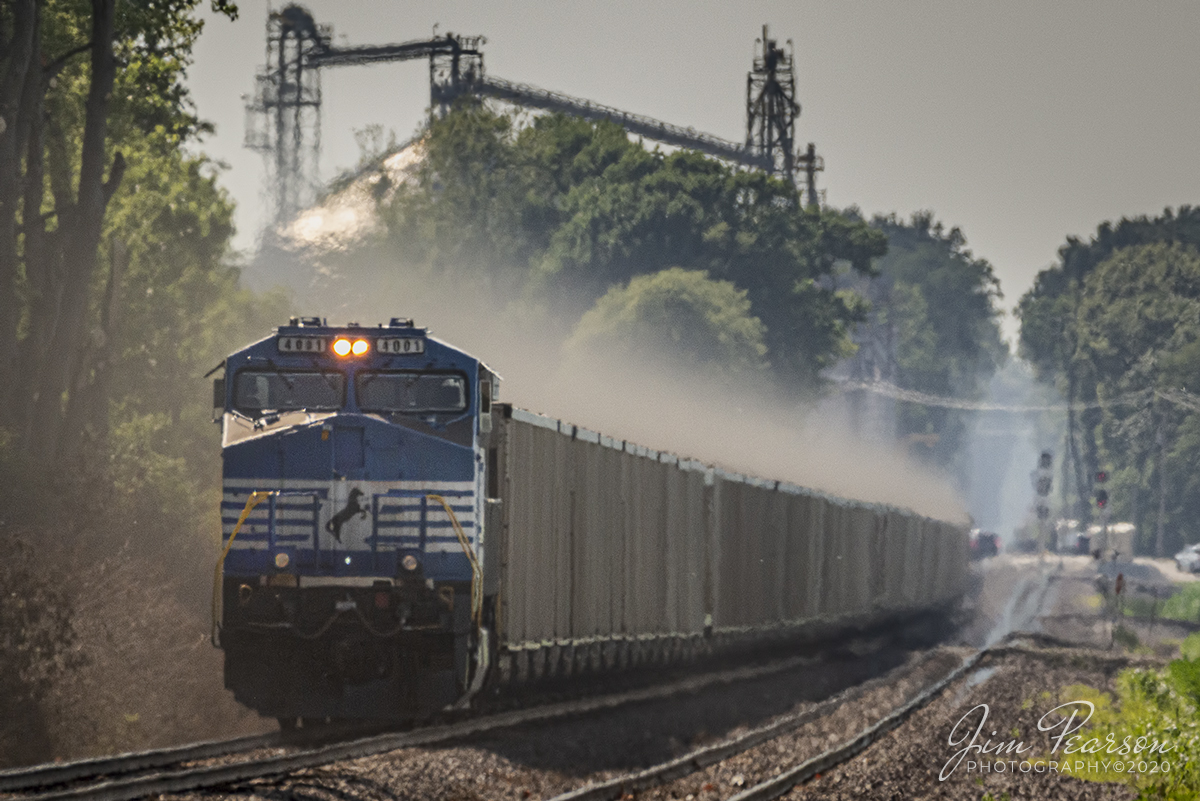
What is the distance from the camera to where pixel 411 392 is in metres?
16.7

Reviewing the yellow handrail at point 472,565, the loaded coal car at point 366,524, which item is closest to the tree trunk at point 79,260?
the loaded coal car at point 366,524

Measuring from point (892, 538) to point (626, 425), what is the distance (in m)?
27.2

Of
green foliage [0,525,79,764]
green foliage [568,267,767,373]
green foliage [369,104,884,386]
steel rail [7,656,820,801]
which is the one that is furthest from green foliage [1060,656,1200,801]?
green foliage [369,104,884,386]

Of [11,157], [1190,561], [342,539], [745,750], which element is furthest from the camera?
[1190,561]

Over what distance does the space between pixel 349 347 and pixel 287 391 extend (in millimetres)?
829

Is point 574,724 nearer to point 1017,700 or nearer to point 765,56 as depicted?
point 1017,700

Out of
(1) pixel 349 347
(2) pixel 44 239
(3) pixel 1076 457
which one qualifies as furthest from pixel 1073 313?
(1) pixel 349 347

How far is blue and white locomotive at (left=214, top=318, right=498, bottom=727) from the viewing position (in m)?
16.0

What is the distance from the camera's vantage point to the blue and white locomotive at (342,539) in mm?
16047

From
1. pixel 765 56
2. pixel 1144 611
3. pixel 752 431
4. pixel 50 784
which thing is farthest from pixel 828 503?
pixel 765 56

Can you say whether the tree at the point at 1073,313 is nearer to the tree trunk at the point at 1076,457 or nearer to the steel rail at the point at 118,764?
the tree trunk at the point at 1076,457

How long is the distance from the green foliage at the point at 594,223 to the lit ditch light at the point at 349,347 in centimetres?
6019

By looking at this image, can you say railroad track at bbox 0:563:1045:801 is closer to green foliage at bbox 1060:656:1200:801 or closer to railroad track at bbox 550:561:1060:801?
railroad track at bbox 550:561:1060:801

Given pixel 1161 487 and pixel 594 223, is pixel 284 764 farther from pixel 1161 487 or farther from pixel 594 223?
pixel 1161 487
